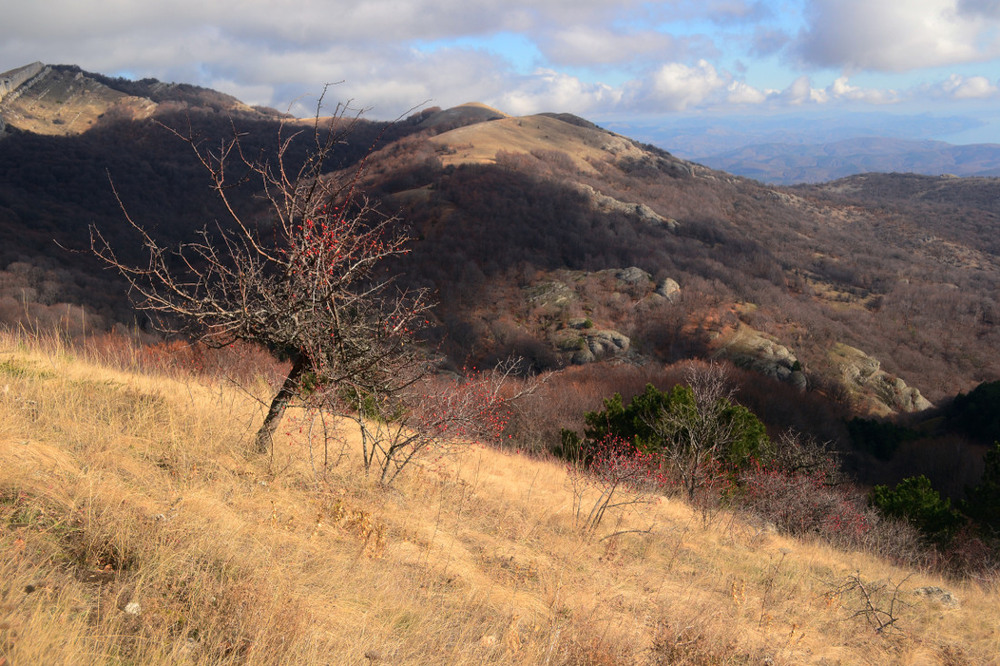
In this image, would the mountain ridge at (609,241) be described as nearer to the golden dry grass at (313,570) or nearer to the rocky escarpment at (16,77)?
the rocky escarpment at (16,77)

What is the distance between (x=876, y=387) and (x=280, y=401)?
158ft

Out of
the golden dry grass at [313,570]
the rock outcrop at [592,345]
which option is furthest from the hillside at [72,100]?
the golden dry grass at [313,570]

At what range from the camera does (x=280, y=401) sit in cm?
518

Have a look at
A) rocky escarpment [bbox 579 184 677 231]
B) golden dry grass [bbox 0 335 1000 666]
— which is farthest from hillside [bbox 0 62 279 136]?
golden dry grass [bbox 0 335 1000 666]

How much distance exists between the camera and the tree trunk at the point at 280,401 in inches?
201

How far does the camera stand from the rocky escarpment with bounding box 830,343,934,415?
1591 inches

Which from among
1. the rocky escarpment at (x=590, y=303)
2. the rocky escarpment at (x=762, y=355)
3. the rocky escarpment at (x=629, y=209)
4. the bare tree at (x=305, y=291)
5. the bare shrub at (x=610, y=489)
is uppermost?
the rocky escarpment at (x=629, y=209)

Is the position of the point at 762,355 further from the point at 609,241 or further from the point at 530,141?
the point at 530,141

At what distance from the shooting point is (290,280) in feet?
16.0

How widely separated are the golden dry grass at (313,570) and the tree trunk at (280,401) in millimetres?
182

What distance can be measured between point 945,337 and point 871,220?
216ft

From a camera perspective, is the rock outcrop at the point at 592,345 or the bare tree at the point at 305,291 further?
the rock outcrop at the point at 592,345

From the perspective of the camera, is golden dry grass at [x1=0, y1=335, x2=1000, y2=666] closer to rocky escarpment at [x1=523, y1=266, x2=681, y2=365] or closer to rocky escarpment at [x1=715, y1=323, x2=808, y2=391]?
rocky escarpment at [x1=715, y1=323, x2=808, y2=391]

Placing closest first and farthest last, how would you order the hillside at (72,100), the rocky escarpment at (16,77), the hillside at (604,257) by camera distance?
the hillside at (604,257) < the hillside at (72,100) < the rocky escarpment at (16,77)
